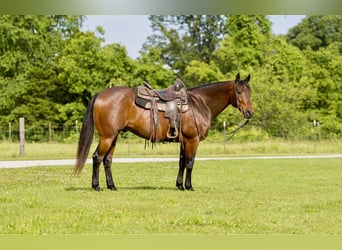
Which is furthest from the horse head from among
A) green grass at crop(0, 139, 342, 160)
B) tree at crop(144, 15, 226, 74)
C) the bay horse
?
tree at crop(144, 15, 226, 74)

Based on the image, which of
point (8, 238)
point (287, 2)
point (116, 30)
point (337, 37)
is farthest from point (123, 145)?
point (337, 37)

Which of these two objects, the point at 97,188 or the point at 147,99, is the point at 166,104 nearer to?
the point at 147,99

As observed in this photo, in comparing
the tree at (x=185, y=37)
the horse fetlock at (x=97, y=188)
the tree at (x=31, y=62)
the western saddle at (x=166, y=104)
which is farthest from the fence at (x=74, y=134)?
the horse fetlock at (x=97, y=188)

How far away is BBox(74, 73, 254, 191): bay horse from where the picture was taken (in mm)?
7320

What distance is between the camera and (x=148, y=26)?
17.6 m

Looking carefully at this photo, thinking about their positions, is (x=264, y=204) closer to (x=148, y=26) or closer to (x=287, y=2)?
(x=287, y=2)

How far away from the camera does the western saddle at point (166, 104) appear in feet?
24.2

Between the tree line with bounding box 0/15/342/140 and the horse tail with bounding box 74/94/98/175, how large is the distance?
25.8ft

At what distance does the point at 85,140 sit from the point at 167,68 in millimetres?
10431

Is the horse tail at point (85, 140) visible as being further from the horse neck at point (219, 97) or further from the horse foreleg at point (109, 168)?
the horse neck at point (219, 97)

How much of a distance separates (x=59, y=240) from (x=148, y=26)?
42.7ft

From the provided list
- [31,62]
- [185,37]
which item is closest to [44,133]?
[31,62]

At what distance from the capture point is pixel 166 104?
24.3 feet

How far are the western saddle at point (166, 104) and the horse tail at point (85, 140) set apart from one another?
55 cm
